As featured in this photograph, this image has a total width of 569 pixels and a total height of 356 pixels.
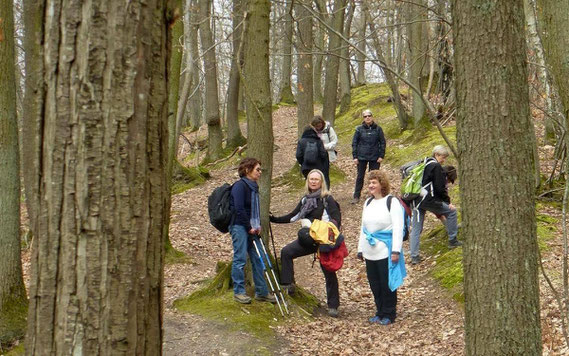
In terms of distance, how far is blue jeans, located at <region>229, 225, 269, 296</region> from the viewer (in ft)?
22.1

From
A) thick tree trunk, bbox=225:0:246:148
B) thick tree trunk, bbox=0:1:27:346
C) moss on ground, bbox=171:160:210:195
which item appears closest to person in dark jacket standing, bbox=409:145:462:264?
thick tree trunk, bbox=0:1:27:346

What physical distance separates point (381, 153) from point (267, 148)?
5338 mm

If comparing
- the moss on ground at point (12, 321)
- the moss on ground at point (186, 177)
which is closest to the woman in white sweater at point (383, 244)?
the moss on ground at point (12, 321)

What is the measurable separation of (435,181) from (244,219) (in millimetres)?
3324

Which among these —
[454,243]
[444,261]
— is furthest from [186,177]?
[444,261]

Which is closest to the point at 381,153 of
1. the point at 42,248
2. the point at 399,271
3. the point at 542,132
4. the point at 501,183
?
the point at 399,271

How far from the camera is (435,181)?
8.68 m

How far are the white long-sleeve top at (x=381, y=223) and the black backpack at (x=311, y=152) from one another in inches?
141

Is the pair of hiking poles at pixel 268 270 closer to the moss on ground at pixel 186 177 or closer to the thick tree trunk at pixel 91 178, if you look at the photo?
the thick tree trunk at pixel 91 178

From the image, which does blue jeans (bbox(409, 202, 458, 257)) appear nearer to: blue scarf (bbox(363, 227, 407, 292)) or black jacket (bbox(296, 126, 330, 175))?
blue scarf (bbox(363, 227, 407, 292))

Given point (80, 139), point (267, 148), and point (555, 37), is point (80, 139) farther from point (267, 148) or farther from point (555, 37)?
point (267, 148)

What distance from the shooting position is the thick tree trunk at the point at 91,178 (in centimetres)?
180

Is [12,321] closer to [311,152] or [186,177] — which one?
[311,152]

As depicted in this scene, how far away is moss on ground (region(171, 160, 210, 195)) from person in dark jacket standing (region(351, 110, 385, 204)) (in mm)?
5229
